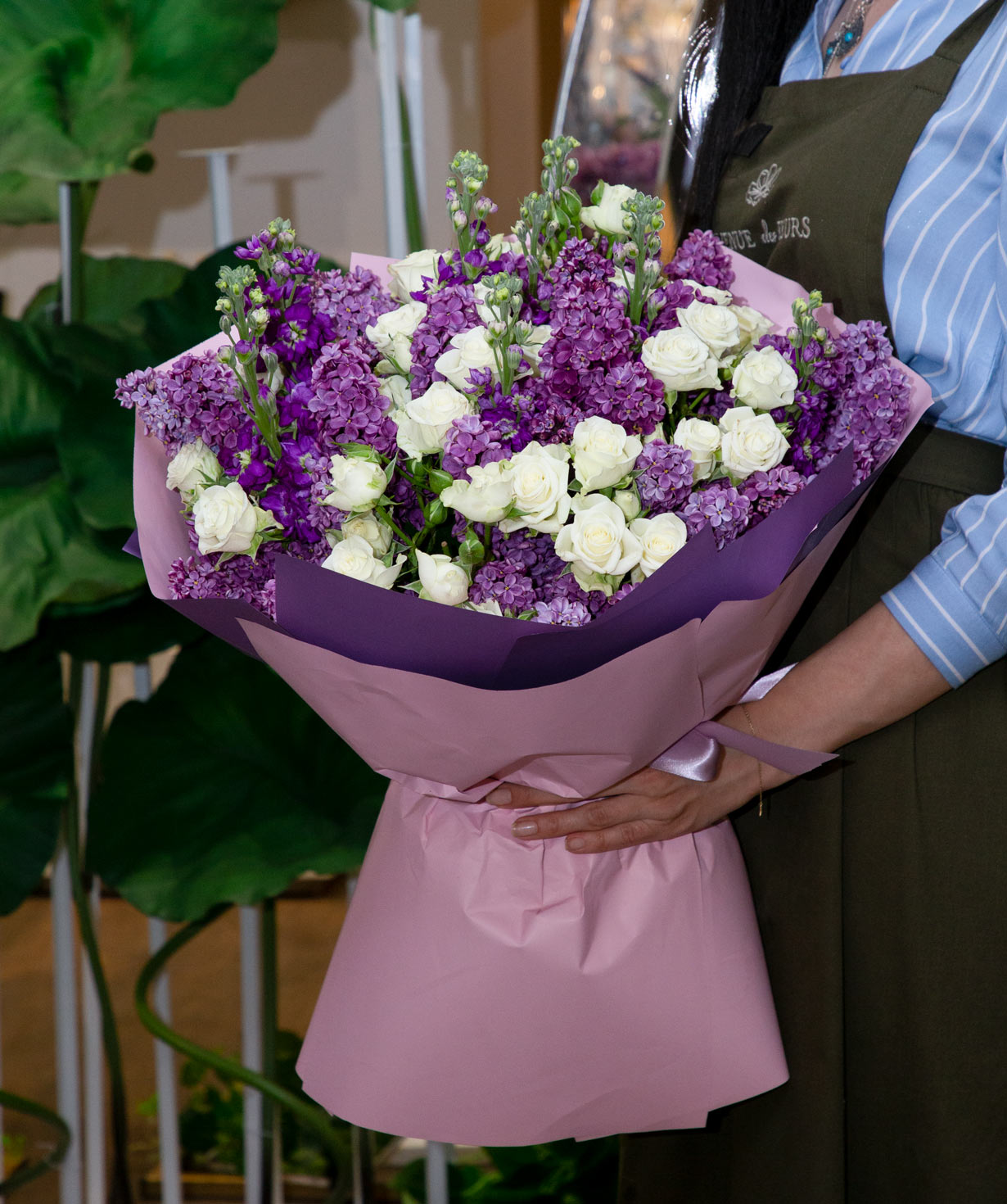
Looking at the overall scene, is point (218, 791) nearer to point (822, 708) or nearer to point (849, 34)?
point (822, 708)

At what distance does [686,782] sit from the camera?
73 centimetres

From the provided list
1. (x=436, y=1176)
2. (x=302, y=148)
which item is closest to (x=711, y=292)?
(x=436, y=1176)

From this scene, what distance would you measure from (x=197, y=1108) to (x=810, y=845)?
4.33 ft

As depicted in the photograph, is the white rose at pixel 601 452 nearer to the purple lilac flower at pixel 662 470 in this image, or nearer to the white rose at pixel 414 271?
the purple lilac flower at pixel 662 470

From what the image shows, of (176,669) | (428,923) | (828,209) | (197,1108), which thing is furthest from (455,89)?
(428,923)

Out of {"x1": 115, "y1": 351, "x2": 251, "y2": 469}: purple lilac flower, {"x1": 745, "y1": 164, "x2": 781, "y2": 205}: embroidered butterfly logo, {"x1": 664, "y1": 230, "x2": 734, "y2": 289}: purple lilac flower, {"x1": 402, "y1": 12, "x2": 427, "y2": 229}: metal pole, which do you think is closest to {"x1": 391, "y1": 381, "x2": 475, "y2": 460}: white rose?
{"x1": 115, "y1": 351, "x2": 251, "y2": 469}: purple lilac flower

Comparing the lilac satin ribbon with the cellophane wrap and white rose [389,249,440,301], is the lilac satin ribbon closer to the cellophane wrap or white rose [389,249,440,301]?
the cellophane wrap

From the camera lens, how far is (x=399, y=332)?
670mm

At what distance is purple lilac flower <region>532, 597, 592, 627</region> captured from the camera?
1.92 feet

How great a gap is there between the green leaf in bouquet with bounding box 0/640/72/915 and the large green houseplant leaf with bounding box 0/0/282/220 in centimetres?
53

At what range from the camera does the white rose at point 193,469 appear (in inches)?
25.8

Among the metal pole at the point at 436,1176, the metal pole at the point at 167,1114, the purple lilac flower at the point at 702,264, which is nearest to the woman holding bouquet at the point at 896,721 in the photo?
the purple lilac flower at the point at 702,264

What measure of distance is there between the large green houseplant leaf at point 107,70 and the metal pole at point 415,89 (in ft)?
0.45

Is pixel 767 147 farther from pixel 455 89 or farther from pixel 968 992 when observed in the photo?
pixel 455 89
